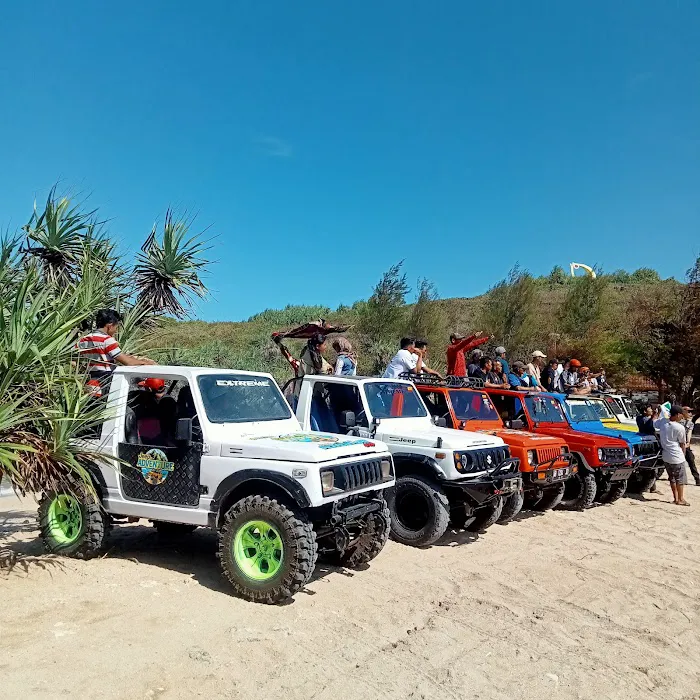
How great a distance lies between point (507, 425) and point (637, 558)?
282 cm

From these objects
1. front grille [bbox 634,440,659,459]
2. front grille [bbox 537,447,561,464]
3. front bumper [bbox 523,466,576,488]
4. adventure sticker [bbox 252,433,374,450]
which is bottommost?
front bumper [bbox 523,466,576,488]

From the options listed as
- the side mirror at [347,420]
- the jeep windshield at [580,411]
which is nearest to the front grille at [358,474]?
the side mirror at [347,420]

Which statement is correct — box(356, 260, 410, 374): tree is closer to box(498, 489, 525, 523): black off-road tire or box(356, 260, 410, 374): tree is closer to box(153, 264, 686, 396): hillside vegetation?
box(153, 264, 686, 396): hillside vegetation

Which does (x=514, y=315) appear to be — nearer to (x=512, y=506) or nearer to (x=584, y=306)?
(x=584, y=306)

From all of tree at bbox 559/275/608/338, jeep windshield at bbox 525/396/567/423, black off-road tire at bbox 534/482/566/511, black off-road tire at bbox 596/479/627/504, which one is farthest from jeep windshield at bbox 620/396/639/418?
tree at bbox 559/275/608/338

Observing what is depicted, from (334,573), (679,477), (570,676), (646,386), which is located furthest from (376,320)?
(570,676)

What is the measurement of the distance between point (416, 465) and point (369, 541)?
1.42 metres

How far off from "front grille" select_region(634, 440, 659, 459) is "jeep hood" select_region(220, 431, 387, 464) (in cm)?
629

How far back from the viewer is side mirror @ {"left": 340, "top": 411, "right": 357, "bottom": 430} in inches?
283

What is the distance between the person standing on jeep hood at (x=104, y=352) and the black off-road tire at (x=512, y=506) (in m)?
4.58

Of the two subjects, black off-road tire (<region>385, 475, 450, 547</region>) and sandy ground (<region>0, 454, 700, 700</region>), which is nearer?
sandy ground (<region>0, 454, 700, 700</region>)

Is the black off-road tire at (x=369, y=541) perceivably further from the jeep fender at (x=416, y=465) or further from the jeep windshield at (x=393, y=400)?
the jeep windshield at (x=393, y=400)

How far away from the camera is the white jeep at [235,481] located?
5.10 meters

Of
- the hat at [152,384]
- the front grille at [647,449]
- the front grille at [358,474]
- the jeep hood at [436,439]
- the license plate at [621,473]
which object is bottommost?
the license plate at [621,473]
